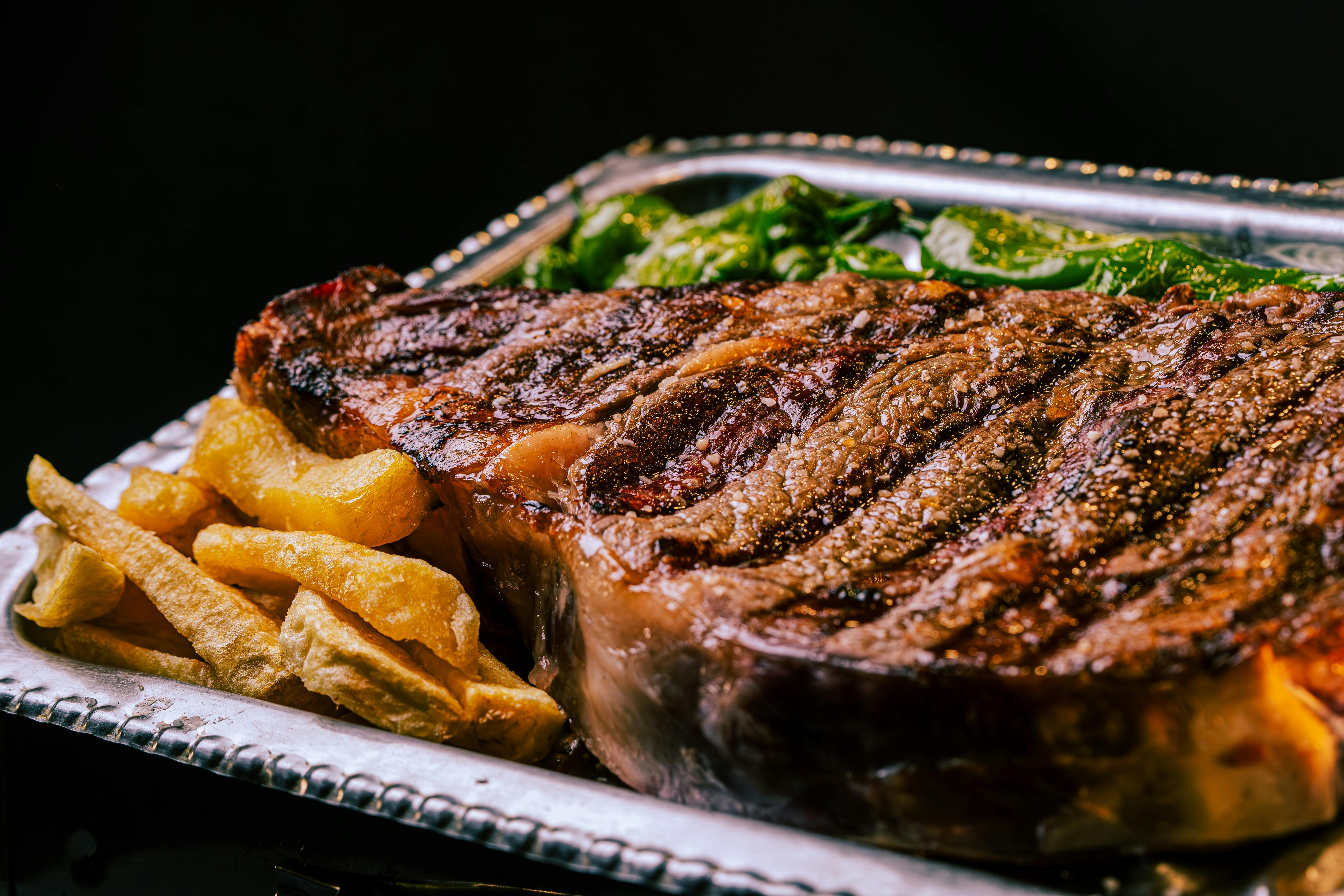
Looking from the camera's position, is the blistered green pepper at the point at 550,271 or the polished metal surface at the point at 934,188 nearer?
the polished metal surface at the point at 934,188

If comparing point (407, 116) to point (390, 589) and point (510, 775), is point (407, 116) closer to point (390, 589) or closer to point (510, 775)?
point (390, 589)

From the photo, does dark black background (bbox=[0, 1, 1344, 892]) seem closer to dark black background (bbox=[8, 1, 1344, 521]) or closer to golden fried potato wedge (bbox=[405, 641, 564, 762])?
dark black background (bbox=[8, 1, 1344, 521])

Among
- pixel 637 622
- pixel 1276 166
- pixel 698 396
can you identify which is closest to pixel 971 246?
pixel 698 396

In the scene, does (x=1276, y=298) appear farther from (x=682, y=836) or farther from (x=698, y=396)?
(x=682, y=836)

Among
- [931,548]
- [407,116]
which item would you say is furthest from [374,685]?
[407,116]

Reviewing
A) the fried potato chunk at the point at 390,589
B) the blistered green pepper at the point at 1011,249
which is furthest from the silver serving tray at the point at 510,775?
the blistered green pepper at the point at 1011,249

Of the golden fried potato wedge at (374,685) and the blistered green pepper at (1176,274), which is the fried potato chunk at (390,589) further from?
the blistered green pepper at (1176,274)

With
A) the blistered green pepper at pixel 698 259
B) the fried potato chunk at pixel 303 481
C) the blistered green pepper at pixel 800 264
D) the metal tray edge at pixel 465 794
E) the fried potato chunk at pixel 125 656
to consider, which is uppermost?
the fried potato chunk at pixel 303 481

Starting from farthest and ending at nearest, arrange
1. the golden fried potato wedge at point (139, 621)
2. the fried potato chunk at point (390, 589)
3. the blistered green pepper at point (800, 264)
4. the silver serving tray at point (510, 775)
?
1. the blistered green pepper at point (800, 264)
2. the golden fried potato wedge at point (139, 621)
3. the fried potato chunk at point (390, 589)
4. the silver serving tray at point (510, 775)

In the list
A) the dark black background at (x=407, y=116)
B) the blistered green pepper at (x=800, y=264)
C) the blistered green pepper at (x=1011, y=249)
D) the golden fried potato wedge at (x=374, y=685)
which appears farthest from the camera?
the dark black background at (x=407, y=116)
